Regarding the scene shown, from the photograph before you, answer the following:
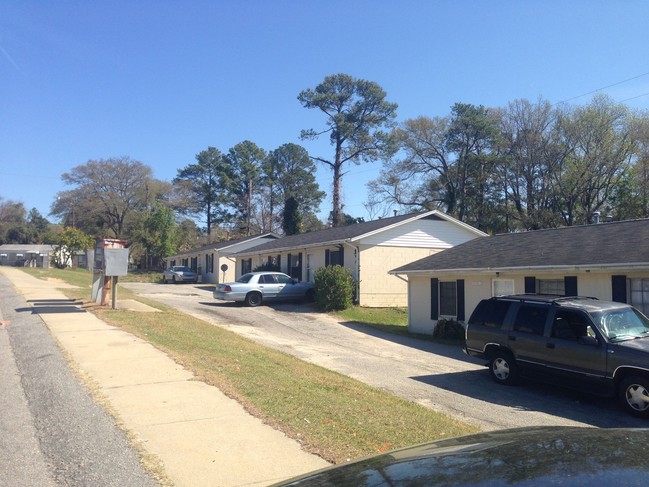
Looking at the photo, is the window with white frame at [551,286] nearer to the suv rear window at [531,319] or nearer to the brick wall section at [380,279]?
the suv rear window at [531,319]

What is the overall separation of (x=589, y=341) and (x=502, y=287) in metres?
7.46

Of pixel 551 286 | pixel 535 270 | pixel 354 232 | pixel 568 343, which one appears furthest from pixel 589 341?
pixel 354 232

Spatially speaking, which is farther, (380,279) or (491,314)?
(380,279)

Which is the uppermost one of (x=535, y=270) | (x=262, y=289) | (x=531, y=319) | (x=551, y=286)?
(x=535, y=270)

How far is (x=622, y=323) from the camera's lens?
9.83 meters

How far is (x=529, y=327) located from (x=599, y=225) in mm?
8580

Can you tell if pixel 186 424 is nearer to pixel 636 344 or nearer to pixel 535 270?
pixel 636 344

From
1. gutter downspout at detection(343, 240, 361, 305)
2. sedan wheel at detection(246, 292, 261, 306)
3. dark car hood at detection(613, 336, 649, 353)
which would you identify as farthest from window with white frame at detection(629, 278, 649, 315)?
sedan wheel at detection(246, 292, 261, 306)

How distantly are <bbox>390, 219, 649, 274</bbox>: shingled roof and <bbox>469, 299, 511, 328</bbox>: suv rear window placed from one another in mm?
3647

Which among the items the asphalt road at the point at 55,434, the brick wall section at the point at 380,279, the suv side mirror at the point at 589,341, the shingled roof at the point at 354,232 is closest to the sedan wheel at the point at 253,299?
the shingled roof at the point at 354,232

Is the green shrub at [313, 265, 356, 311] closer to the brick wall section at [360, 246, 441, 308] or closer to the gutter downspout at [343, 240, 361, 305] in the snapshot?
the gutter downspout at [343, 240, 361, 305]

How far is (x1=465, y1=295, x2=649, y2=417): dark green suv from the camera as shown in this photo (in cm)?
888

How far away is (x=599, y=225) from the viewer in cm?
1755

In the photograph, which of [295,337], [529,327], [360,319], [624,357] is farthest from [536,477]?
[360,319]
